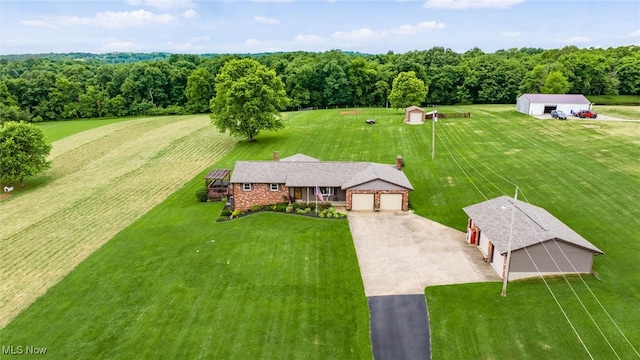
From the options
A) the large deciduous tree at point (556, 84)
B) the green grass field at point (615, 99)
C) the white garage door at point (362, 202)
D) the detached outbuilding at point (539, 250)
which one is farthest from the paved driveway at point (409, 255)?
the green grass field at point (615, 99)

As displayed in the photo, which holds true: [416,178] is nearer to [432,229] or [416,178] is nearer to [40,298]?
[432,229]

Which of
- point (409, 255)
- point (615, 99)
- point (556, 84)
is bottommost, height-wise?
point (409, 255)

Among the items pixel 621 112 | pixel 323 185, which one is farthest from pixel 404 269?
pixel 621 112

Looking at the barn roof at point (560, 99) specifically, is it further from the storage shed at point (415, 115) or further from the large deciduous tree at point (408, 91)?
the storage shed at point (415, 115)

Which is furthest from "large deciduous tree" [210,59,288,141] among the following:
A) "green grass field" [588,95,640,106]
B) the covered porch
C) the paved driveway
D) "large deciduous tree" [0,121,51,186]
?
"green grass field" [588,95,640,106]

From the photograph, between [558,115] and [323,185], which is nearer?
[323,185]

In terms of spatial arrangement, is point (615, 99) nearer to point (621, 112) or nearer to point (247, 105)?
point (621, 112)

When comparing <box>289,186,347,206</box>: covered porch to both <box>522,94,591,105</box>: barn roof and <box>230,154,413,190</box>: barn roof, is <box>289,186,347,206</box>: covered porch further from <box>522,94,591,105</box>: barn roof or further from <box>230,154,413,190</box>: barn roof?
<box>522,94,591,105</box>: barn roof
